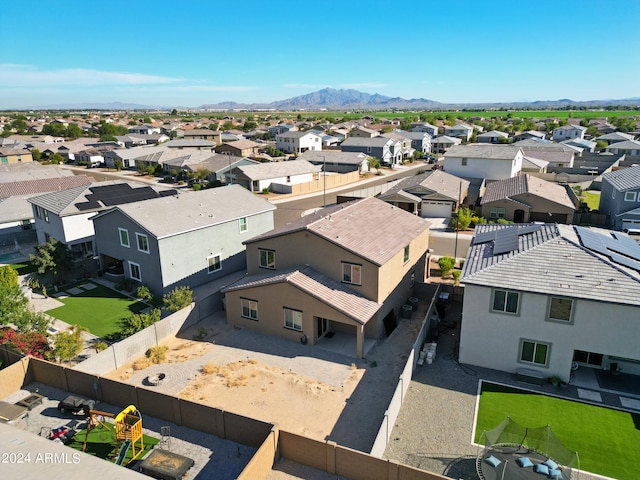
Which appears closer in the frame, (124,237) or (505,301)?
(505,301)

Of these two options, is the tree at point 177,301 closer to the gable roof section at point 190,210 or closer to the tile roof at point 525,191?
the gable roof section at point 190,210

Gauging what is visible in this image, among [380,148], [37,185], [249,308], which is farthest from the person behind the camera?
[380,148]

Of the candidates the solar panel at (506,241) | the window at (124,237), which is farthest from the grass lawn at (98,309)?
the solar panel at (506,241)

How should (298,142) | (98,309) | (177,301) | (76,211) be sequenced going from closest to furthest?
1. (177,301)
2. (98,309)
3. (76,211)
4. (298,142)

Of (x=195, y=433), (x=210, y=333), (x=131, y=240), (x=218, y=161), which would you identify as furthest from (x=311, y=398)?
(x=218, y=161)

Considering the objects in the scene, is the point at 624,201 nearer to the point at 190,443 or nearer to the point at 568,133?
the point at 190,443

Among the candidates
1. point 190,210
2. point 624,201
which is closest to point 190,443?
point 190,210

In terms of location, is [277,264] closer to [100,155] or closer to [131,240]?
[131,240]

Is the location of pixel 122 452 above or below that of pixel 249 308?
below
